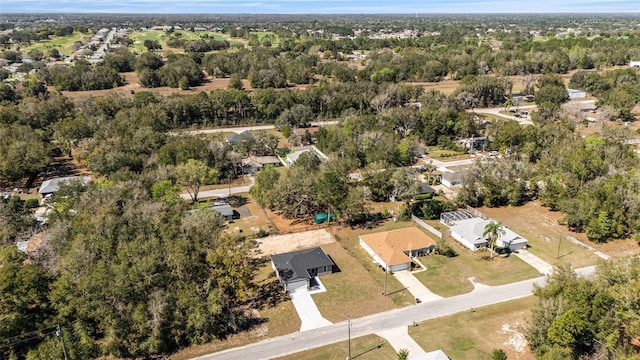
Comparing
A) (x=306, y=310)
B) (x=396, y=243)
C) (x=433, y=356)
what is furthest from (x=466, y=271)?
(x=306, y=310)

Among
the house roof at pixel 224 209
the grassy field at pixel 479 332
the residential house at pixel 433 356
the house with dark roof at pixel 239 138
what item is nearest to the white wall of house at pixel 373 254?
the grassy field at pixel 479 332

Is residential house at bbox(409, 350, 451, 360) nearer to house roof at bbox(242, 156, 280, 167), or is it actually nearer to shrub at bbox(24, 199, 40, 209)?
house roof at bbox(242, 156, 280, 167)

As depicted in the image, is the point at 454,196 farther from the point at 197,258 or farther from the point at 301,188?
the point at 197,258

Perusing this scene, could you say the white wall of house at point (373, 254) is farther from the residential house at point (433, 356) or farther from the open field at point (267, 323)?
the residential house at point (433, 356)

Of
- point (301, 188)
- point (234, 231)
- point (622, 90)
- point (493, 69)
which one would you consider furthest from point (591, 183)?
point (493, 69)

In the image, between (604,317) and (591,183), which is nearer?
(604,317)

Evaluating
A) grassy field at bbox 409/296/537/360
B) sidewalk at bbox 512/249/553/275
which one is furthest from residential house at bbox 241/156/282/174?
grassy field at bbox 409/296/537/360
